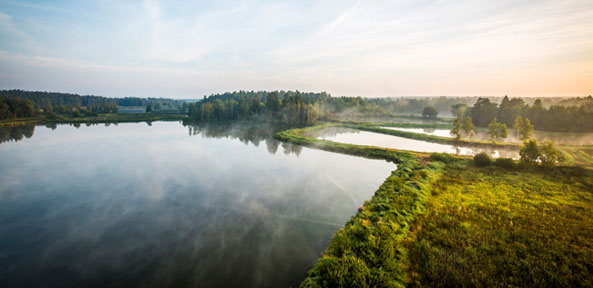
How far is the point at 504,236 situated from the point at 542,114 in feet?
250

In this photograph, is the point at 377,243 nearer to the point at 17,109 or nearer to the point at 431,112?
the point at 431,112

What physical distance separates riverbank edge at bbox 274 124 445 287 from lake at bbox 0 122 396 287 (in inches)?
68.1

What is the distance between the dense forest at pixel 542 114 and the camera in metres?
55.2

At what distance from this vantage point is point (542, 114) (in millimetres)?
60844

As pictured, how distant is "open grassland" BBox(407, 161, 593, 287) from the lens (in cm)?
914

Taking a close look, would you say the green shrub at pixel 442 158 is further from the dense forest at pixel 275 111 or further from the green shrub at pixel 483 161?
the dense forest at pixel 275 111

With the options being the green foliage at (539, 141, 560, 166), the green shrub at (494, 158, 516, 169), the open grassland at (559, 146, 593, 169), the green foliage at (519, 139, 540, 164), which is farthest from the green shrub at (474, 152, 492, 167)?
the open grassland at (559, 146, 593, 169)

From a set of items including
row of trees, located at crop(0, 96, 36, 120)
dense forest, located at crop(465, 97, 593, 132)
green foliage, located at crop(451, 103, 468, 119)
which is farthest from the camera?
green foliage, located at crop(451, 103, 468, 119)

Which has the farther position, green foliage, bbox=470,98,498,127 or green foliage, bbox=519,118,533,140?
green foliage, bbox=470,98,498,127

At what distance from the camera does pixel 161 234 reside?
45.5 ft

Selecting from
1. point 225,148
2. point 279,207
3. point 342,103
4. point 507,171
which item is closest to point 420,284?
point 279,207

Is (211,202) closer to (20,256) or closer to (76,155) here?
(20,256)

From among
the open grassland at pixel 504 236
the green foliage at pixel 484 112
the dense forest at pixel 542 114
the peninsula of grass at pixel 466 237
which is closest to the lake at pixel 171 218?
the peninsula of grass at pixel 466 237

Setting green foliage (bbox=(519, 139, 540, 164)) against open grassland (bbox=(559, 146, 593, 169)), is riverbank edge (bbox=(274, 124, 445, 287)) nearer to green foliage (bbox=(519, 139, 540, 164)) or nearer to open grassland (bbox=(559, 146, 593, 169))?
green foliage (bbox=(519, 139, 540, 164))
